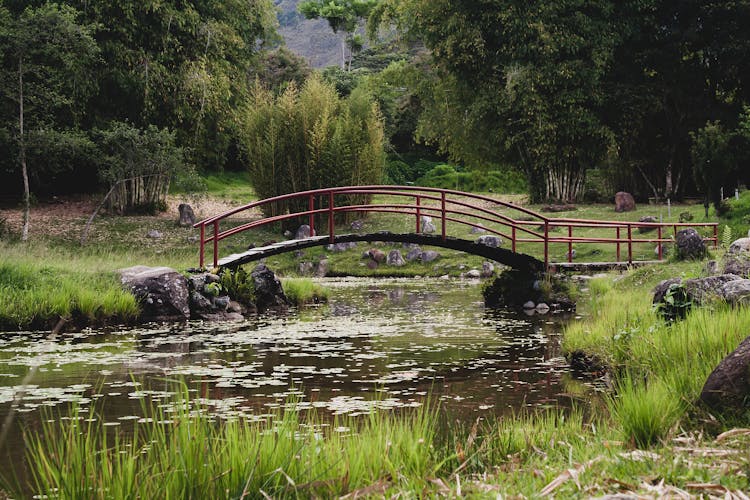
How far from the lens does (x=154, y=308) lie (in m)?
13.3

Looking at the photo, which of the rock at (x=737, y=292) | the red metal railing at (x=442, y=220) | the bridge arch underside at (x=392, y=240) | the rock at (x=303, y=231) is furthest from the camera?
the rock at (x=303, y=231)

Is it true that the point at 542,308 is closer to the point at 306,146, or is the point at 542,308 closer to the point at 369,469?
the point at 369,469

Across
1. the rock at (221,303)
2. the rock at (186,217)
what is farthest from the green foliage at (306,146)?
the rock at (221,303)

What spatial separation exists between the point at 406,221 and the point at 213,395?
68.0ft

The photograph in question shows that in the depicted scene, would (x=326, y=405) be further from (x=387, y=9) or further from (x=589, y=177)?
(x=589, y=177)

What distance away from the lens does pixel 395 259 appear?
23766 mm

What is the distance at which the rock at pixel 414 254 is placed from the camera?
24.0 meters

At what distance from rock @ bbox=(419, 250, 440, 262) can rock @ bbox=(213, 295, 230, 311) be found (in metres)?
10.4

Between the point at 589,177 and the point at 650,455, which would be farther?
the point at 589,177

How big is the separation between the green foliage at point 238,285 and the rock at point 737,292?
8.72m

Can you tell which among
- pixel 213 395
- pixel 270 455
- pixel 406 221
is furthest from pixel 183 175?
pixel 270 455

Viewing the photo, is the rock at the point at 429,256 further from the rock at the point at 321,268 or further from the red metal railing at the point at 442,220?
the red metal railing at the point at 442,220

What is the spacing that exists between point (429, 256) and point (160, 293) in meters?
11.6

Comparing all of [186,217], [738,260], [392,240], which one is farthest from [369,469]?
[186,217]
